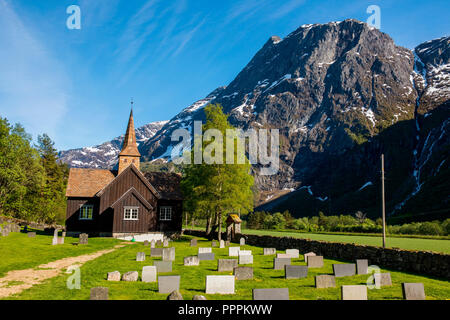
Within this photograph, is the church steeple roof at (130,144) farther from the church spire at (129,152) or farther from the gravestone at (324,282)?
the gravestone at (324,282)

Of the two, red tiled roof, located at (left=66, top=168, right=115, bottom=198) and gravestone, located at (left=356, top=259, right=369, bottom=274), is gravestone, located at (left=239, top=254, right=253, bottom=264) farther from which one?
red tiled roof, located at (left=66, top=168, right=115, bottom=198)

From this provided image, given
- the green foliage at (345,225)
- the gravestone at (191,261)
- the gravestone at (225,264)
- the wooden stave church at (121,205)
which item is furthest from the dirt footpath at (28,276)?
the green foliage at (345,225)

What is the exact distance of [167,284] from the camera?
13.8 m

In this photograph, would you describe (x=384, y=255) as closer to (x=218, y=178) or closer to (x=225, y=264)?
(x=225, y=264)

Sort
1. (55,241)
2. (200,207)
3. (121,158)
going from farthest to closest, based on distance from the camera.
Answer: (121,158) → (200,207) → (55,241)

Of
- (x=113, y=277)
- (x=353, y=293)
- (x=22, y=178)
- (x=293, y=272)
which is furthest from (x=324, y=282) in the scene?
(x=22, y=178)

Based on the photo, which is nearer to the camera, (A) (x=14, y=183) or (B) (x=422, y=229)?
Result: (A) (x=14, y=183)

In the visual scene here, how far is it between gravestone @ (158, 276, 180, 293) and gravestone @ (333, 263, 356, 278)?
28.2 ft

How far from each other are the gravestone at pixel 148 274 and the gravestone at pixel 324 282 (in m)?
7.41

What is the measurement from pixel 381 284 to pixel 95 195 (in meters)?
37.9

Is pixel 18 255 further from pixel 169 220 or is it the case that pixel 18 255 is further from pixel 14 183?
pixel 14 183
